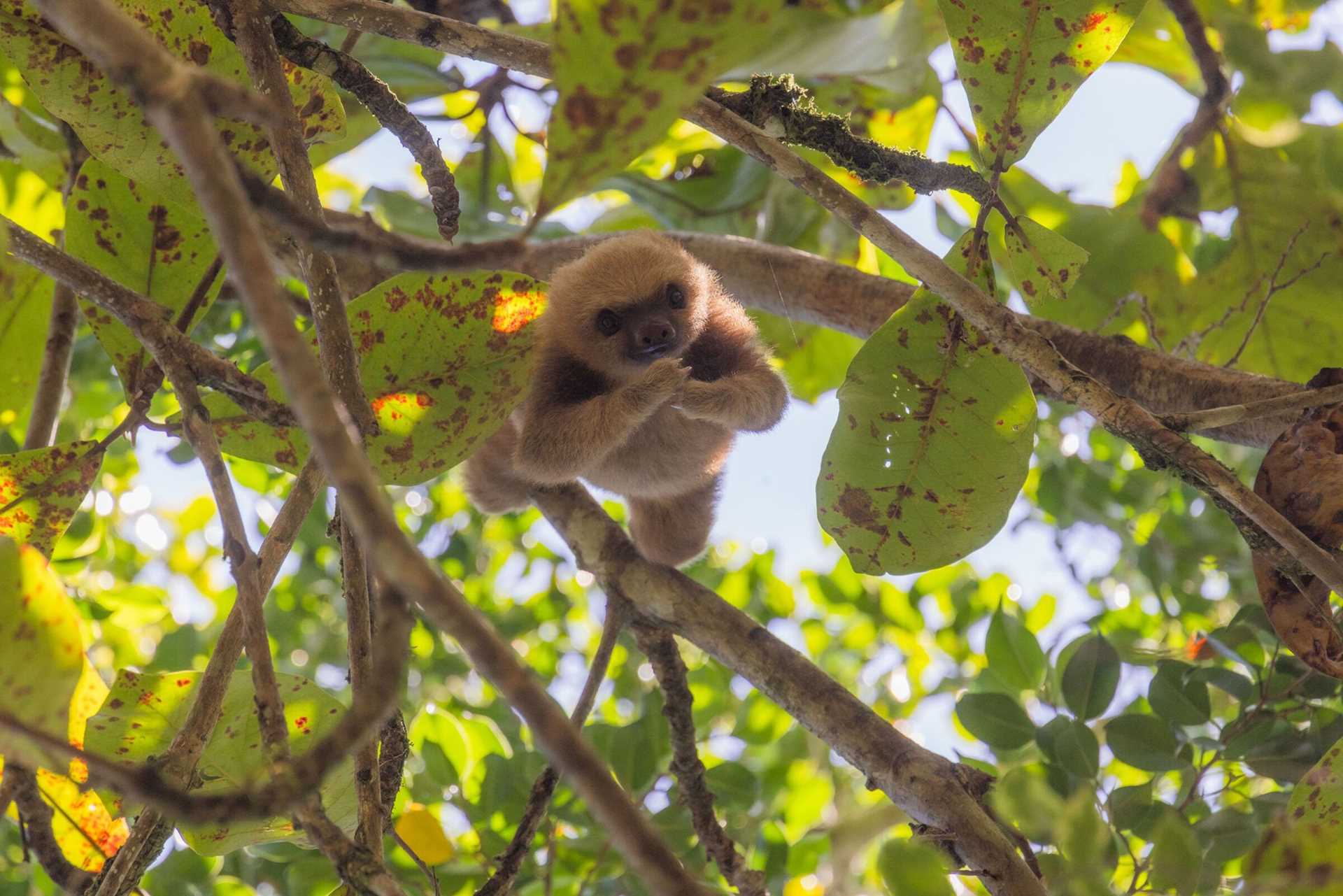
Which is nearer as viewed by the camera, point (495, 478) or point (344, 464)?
point (344, 464)

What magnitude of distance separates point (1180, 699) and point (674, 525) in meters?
1.73

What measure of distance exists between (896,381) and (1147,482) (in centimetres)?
310

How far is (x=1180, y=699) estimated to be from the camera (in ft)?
9.08

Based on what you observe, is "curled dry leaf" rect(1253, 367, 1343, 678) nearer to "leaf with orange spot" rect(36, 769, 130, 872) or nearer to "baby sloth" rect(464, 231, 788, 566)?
"baby sloth" rect(464, 231, 788, 566)

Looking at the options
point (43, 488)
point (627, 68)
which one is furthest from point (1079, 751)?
point (43, 488)

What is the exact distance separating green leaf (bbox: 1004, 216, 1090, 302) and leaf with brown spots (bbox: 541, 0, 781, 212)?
1159 millimetres

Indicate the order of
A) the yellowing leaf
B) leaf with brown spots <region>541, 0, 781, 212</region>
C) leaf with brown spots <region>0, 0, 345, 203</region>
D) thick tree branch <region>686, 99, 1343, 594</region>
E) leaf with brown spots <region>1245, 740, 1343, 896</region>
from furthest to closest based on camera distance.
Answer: the yellowing leaf → leaf with brown spots <region>0, 0, 345, 203</region> → thick tree branch <region>686, 99, 1343, 594</region> → leaf with brown spots <region>541, 0, 781, 212</region> → leaf with brown spots <region>1245, 740, 1343, 896</region>

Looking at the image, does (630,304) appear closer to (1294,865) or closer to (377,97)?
(377,97)

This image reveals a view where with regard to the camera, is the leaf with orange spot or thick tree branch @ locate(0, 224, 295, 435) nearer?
thick tree branch @ locate(0, 224, 295, 435)

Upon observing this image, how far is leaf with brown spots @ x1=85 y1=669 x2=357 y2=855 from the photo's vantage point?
A: 1993mm

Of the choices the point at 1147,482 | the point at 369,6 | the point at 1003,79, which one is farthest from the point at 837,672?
the point at 369,6

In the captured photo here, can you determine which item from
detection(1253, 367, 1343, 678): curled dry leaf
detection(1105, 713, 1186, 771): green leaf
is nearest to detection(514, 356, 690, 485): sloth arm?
detection(1105, 713, 1186, 771): green leaf

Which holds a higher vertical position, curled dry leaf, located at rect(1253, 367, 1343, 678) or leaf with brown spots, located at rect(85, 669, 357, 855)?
curled dry leaf, located at rect(1253, 367, 1343, 678)

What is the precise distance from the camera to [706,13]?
121cm
